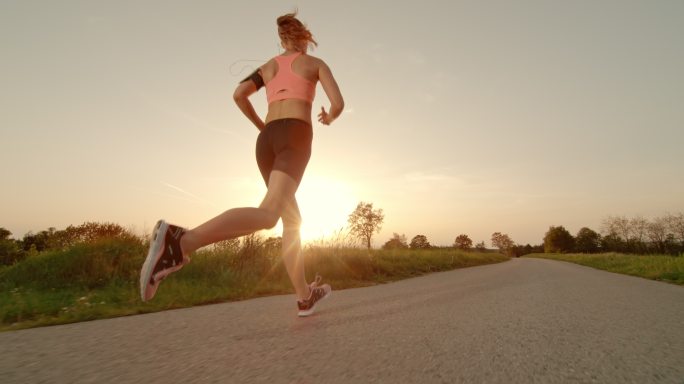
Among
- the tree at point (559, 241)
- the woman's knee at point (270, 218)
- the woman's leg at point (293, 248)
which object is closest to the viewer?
the woman's knee at point (270, 218)

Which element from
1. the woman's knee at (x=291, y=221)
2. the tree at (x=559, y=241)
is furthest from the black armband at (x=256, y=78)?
the tree at (x=559, y=241)

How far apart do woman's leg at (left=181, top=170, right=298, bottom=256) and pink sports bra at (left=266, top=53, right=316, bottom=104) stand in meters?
0.83

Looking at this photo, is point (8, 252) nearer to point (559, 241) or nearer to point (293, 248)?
point (293, 248)

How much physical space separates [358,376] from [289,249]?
184 cm

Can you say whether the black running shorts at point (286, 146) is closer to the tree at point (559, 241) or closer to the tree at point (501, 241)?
the tree at point (559, 241)

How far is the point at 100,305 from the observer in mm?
3729

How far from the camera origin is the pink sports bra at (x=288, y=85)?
2990mm

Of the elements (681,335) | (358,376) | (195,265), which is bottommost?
Result: (681,335)

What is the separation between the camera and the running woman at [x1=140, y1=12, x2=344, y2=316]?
2570mm

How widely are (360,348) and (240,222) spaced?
1.02 m

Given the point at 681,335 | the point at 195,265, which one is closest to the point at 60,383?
the point at 681,335

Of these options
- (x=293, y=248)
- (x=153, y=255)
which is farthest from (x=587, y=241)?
(x=153, y=255)

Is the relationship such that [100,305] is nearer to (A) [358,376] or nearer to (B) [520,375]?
(A) [358,376]

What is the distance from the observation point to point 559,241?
105 metres
